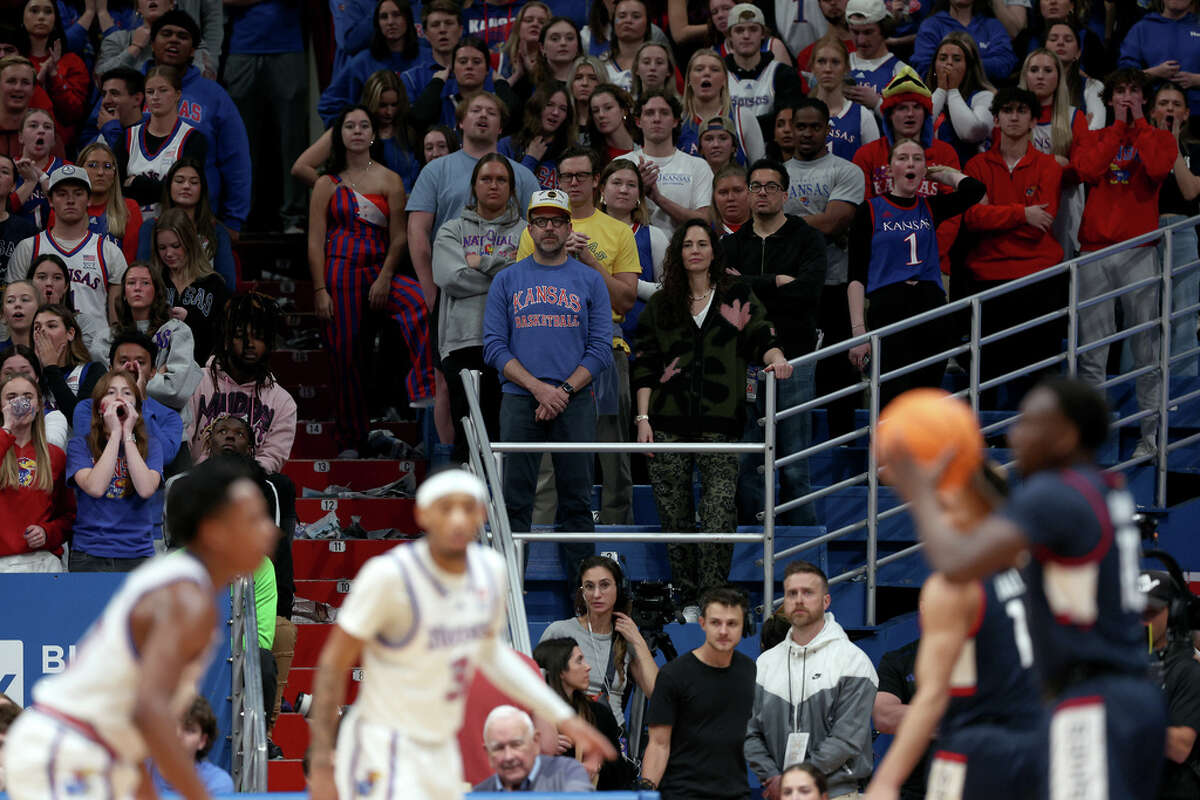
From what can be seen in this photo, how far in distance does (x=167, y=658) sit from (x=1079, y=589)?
271cm

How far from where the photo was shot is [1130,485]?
11.8 m

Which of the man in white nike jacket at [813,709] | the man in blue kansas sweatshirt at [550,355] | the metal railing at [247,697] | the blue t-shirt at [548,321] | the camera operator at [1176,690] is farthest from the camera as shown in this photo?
the blue t-shirt at [548,321]

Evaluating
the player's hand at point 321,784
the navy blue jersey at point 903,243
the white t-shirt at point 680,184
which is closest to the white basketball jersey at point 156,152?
the white t-shirt at point 680,184

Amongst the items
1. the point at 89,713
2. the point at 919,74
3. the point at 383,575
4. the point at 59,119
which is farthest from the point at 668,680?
the point at 59,119

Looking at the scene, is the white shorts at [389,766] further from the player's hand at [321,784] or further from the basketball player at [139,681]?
the basketball player at [139,681]

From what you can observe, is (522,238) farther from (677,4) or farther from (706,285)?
(677,4)

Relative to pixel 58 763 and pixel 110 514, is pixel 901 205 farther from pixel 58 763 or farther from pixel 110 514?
pixel 58 763

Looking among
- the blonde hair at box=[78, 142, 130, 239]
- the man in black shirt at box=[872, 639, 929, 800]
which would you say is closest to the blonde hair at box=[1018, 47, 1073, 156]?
the man in black shirt at box=[872, 639, 929, 800]

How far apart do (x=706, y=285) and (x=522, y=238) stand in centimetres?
124

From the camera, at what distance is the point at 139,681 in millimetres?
5043

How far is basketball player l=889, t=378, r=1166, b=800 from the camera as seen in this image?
514 centimetres

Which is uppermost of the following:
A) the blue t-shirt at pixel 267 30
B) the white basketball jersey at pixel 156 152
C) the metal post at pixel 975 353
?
the blue t-shirt at pixel 267 30

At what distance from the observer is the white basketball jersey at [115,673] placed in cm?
513

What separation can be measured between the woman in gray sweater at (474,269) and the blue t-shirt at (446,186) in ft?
0.94
